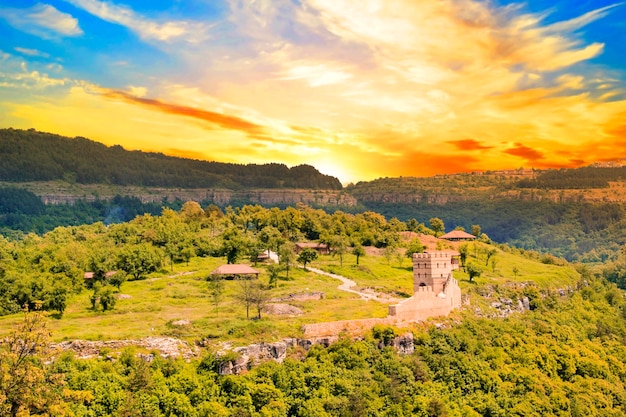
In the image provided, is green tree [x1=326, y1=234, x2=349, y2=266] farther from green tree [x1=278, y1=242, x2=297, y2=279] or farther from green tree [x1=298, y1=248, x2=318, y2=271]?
green tree [x1=278, y1=242, x2=297, y2=279]

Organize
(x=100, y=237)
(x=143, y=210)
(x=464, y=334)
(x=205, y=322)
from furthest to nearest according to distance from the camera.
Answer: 1. (x=143, y=210)
2. (x=100, y=237)
3. (x=464, y=334)
4. (x=205, y=322)

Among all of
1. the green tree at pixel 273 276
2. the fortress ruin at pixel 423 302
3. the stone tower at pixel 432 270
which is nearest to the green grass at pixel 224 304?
the green tree at pixel 273 276

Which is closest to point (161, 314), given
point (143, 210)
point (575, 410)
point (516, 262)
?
point (575, 410)

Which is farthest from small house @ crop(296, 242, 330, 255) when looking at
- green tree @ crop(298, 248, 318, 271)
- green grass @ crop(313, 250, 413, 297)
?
green tree @ crop(298, 248, 318, 271)

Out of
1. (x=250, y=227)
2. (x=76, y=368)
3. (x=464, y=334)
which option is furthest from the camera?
(x=250, y=227)

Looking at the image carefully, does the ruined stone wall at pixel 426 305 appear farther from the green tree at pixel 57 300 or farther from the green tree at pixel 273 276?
the green tree at pixel 57 300

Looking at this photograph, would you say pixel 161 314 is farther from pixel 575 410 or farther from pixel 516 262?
pixel 516 262
